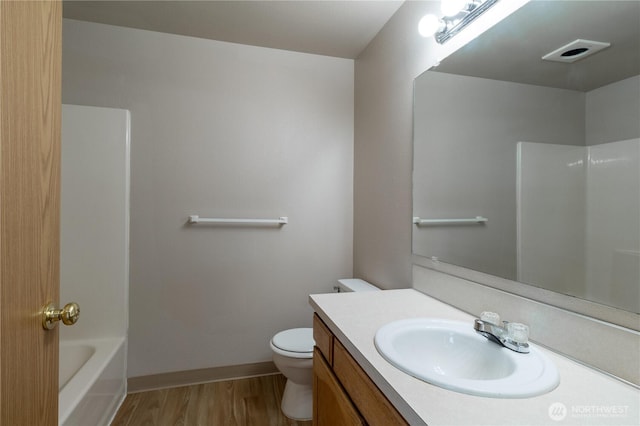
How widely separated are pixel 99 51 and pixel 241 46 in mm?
878

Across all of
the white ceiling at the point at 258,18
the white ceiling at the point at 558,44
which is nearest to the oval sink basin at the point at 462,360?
the white ceiling at the point at 558,44

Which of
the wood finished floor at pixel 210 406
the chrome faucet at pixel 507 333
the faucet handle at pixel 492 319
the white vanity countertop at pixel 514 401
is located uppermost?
the faucet handle at pixel 492 319

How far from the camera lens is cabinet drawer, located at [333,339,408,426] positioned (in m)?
0.76

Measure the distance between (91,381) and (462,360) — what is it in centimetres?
169

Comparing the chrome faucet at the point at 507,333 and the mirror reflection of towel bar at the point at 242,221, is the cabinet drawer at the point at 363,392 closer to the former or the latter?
the chrome faucet at the point at 507,333

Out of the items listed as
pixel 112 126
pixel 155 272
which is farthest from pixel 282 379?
pixel 112 126

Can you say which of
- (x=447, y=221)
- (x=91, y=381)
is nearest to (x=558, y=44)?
(x=447, y=221)

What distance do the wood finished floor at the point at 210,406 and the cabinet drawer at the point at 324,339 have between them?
83 cm

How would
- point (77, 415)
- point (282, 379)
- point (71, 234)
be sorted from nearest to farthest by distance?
point (77, 415) → point (71, 234) → point (282, 379)

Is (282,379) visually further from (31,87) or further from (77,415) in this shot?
(31,87)

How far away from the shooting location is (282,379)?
90.1 inches

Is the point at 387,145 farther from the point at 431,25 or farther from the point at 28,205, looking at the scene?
the point at 28,205

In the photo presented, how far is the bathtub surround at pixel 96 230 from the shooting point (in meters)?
1.98

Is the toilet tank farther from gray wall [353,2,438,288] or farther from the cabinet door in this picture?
the cabinet door
